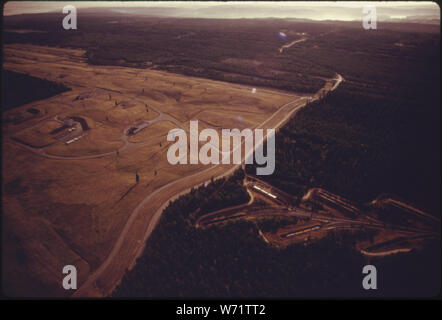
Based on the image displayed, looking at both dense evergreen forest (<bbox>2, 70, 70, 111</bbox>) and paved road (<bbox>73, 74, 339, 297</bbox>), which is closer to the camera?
paved road (<bbox>73, 74, 339, 297</bbox>)

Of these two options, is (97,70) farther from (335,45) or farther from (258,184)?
(335,45)

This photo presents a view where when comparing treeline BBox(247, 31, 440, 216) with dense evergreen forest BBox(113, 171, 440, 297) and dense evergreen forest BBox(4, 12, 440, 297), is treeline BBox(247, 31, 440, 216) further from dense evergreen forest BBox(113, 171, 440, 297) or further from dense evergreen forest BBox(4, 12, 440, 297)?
dense evergreen forest BBox(113, 171, 440, 297)

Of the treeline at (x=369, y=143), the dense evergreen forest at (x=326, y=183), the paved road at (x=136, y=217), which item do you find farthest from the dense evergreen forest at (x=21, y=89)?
the treeline at (x=369, y=143)

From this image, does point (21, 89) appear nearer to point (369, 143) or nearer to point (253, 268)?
point (253, 268)

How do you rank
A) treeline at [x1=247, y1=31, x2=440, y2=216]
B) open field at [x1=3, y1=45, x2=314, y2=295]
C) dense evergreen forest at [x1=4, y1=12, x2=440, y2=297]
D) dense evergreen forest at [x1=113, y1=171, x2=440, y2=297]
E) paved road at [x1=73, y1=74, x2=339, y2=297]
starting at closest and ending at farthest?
dense evergreen forest at [x1=113, y1=171, x2=440, y2=297] < paved road at [x1=73, y1=74, x2=339, y2=297] < dense evergreen forest at [x1=4, y1=12, x2=440, y2=297] < open field at [x1=3, y1=45, x2=314, y2=295] < treeline at [x1=247, y1=31, x2=440, y2=216]

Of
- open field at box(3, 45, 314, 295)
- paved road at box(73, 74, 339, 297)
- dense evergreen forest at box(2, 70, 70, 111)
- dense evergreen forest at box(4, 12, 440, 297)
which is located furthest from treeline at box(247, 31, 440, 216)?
dense evergreen forest at box(2, 70, 70, 111)

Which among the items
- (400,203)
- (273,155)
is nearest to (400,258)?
(400,203)

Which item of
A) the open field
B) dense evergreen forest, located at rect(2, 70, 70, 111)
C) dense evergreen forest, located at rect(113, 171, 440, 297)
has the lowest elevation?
dense evergreen forest, located at rect(113, 171, 440, 297)

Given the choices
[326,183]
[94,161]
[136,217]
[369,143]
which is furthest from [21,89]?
[369,143]
